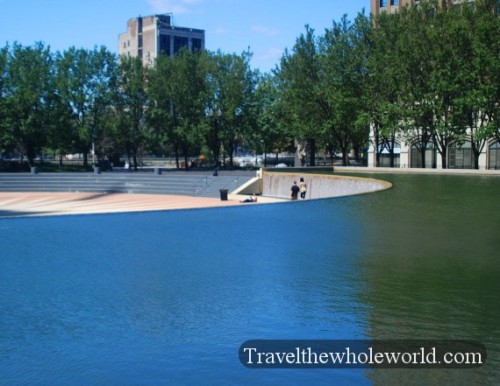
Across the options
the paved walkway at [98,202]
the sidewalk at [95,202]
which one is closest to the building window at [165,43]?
the paved walkway at [98,202]

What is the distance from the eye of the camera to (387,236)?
19297mm

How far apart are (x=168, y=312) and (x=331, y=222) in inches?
463

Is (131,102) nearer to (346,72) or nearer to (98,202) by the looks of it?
(346,72)

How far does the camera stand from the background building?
6156 inches

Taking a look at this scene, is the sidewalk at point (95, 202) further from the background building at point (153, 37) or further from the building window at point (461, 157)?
the background building at point (153, 37)

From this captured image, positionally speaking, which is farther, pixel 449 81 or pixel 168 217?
pixel 449 81

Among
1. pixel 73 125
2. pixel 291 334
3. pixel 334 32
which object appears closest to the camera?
pixel 291 334

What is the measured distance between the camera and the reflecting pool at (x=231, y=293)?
9.11 meters

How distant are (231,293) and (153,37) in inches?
5955

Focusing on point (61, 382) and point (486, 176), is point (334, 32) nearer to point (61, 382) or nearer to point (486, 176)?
point (486, 176)

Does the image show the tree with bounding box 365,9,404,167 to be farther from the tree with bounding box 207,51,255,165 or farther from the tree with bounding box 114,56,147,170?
the tree with bounding box 114,56,147,170

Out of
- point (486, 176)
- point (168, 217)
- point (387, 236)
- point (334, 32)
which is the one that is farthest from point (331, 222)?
point (334, 32)

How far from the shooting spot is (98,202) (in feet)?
137

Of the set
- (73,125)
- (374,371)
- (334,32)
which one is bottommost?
(374,371)
